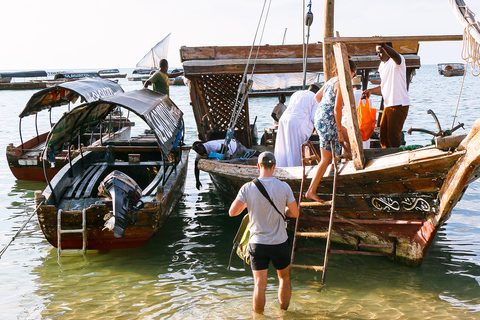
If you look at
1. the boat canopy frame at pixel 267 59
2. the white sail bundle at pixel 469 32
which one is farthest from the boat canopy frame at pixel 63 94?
the white sail bundle at pixel 469 32

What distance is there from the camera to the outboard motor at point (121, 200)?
21.1ft

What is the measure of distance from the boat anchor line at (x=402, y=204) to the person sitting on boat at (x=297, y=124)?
1699 mm

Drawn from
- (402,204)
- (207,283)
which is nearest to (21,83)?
(207,283)

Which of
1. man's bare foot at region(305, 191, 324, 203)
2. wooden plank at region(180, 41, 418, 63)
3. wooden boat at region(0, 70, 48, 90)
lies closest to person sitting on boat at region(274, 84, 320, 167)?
man's bare foot at region(305, 191, 324, 203)

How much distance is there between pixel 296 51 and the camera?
1002 centimetres

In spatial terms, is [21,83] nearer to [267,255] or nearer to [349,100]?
[349,100]

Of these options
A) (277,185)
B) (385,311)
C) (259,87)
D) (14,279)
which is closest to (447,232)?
(385,311)

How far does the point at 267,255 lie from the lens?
499cm

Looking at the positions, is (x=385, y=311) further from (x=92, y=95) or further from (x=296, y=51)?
(x=92, y=95)

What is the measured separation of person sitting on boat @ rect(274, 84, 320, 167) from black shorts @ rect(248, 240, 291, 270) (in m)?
2.83

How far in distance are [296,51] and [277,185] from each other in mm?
5672

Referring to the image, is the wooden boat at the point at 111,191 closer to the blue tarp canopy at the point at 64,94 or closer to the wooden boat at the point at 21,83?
the blue tarp canopy at the point at 64,94

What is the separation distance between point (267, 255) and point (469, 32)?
2925 mm

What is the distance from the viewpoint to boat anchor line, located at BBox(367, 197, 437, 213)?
584 cm
